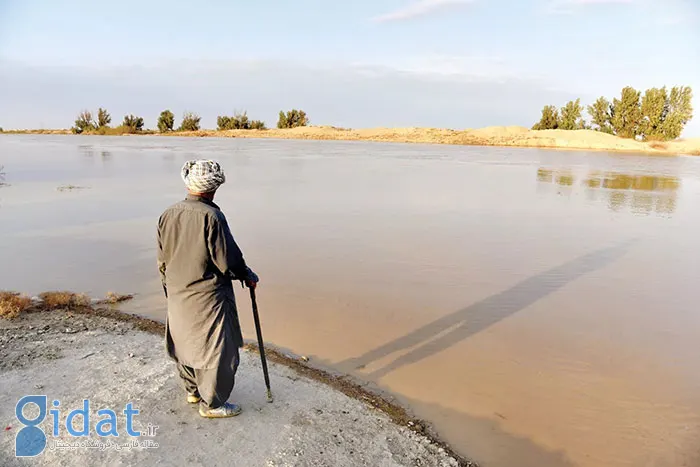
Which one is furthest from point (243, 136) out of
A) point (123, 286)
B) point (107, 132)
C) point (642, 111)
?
point (123, 286)

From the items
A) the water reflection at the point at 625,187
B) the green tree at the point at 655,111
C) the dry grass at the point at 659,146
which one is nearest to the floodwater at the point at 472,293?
the water reflection at the point at 625,187

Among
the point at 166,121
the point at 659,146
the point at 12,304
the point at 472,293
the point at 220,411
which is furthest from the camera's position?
the point at 166,121

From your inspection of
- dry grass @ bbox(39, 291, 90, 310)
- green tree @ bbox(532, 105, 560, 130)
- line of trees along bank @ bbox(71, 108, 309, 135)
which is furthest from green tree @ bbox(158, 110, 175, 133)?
dry grass @ bbox(39, 291, 90, 310)

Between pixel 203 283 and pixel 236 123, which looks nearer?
pixel 203 283

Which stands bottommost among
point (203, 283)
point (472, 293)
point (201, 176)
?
point (472, 293)

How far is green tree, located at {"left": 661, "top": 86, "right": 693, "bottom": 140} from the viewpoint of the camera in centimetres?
5419

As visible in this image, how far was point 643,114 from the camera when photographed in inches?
2211

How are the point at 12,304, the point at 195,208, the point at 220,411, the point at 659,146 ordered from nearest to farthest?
1. the point at 195,208
2. the point at 220,411
3. the point at 12,304
4. the point at 659,146

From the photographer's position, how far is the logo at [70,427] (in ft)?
9.78

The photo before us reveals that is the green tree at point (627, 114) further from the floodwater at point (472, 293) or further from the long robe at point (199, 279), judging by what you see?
the long robe at point (199, 279)

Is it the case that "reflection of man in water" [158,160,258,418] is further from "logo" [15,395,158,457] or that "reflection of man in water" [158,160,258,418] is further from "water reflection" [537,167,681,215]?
"water reflection" [537,167,681,215]

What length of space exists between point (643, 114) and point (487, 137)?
55.0ft

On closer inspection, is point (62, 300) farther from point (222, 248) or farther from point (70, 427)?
point (222, 248)

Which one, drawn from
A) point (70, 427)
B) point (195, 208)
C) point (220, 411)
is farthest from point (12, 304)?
point (195, 208)
